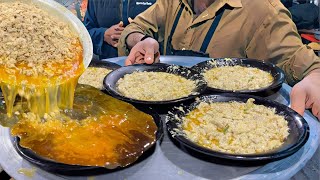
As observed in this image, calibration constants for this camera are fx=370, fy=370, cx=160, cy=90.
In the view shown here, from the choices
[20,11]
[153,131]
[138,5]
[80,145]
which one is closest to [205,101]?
[153,131]

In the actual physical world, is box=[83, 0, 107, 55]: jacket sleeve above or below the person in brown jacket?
below

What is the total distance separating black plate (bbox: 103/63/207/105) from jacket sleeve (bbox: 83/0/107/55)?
1.11 meters

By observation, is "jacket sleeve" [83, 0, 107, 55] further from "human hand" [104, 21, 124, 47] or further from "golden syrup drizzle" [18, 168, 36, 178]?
"golden syrup drizzle" [18, 168, 36, 178]

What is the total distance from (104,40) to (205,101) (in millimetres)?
1606

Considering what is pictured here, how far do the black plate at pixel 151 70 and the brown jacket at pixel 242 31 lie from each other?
45 centimetres

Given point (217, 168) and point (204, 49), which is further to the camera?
point (204, 49)

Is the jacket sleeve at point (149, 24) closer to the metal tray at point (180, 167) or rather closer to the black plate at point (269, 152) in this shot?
the black plate at point (269, 152)

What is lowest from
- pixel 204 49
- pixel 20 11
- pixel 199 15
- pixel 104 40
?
pixel 104 40

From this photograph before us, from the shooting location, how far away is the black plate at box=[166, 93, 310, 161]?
1082 mm

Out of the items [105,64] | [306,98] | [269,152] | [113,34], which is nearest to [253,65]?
[306,98]

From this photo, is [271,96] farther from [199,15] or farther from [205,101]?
[199,15]

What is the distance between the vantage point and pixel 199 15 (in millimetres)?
2227

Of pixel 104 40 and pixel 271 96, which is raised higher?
Result: pixel 271 96

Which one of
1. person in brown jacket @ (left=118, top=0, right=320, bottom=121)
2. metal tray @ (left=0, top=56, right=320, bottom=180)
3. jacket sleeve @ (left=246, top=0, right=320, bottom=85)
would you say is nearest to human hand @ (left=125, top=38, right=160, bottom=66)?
person in brown jacket @ (left=118, top=0, right=320, bottom=121)
